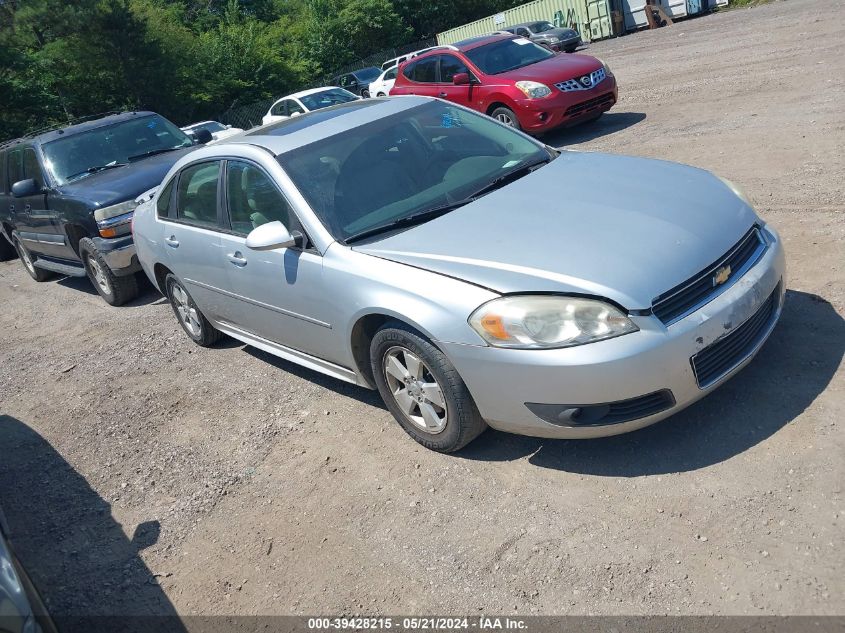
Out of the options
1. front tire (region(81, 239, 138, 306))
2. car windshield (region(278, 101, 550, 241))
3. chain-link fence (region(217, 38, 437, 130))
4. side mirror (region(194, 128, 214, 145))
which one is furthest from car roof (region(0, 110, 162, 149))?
chain-link fence (region(217, 38, 437, 130))

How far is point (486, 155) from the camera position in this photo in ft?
16.5

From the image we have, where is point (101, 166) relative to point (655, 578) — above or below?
above

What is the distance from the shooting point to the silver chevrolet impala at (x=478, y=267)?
3557mm

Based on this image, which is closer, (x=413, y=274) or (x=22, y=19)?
(x=413, y=274)

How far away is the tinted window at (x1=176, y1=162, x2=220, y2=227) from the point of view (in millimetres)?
5441

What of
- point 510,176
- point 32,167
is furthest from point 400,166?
point 32,167

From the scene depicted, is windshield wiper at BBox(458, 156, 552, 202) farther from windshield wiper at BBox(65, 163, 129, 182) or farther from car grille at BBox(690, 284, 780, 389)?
windshield wiper at BBox(65, 163, 129, 182)

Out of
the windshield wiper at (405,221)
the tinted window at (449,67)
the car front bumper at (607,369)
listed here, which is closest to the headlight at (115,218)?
the windshield wiper at (405,221)

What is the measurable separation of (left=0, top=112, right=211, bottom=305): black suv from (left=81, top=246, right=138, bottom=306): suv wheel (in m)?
0.01

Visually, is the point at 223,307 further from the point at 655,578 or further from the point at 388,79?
the point at 388,79

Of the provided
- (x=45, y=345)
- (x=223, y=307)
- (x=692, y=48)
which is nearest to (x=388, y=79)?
(x=692, y=48)

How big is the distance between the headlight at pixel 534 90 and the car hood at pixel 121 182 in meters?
4.94

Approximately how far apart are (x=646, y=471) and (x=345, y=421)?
191 centimetres

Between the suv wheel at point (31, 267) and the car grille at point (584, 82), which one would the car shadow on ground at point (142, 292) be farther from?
the car grille at point (584, 82)
